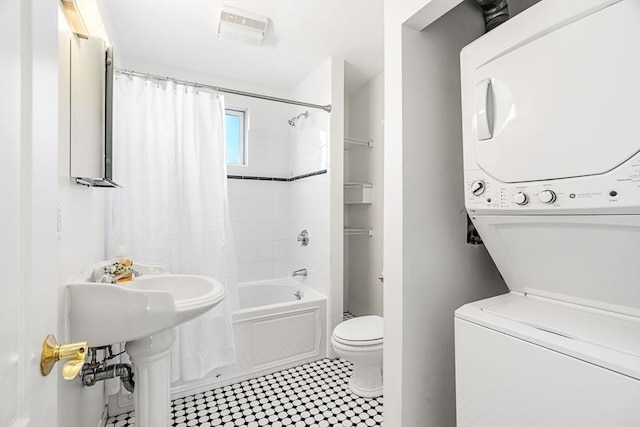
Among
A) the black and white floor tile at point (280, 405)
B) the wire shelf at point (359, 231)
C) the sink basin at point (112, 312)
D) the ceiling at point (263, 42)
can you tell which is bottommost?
the black and white floor tile at point (280, 405)

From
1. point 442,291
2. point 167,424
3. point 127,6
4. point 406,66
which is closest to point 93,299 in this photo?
point 167,424

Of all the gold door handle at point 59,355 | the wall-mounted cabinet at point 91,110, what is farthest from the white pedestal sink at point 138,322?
the gold door handle at point 59,355

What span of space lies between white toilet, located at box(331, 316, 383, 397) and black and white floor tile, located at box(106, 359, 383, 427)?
0.06 m

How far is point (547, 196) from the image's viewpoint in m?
0.86

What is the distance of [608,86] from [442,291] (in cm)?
85

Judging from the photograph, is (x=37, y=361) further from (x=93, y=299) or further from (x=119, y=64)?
(x=119, y=64)

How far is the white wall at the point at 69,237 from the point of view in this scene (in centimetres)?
99

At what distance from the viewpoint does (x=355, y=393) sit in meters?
1.91

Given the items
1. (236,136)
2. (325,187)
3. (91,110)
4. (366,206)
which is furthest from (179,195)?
(366,206)

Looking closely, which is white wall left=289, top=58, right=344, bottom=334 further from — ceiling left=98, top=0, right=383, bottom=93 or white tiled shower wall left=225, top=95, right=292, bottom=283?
white tiled shower wall left=225, top=95, right=292, bottom=283

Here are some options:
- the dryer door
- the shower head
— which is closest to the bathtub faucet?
the shower head

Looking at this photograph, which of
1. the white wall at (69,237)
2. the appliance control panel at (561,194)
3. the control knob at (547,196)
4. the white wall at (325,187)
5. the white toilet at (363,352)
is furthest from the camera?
the white wall at (325,187)

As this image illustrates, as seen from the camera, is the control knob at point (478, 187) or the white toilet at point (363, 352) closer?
the control knob at point (478, 187)

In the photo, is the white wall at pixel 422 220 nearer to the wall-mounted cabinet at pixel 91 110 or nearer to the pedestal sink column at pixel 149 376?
the pedestal sink column at pixel 149 376
